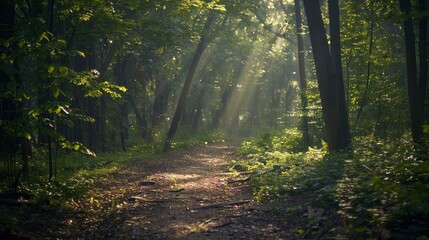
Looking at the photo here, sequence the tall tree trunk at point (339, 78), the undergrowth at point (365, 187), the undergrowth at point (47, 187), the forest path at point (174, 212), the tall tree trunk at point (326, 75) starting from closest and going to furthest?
the undergrowth at point (365, 187) < the undergrowth at point (47, 187) < the forest path at point (174, 212) < the tall tree trunk at point (326, 75) < the tall tree trunk at point (339, 78)

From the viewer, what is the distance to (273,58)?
49875mm

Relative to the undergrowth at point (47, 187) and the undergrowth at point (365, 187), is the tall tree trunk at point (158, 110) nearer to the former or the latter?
the undergrowth at point (47, 187)

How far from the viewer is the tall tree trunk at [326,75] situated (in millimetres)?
11883

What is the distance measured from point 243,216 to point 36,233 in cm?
367

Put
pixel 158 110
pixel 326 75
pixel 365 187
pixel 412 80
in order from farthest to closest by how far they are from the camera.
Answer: pixel 158 110, pixel 326 75, pixel 412 80, pixel 365 187

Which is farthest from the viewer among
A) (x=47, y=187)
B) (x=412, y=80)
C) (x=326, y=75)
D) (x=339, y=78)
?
(x=339, y=78)

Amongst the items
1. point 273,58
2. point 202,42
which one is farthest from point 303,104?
point 273,58

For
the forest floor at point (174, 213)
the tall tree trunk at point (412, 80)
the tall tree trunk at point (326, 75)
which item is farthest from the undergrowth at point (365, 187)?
the tall tree trunk at point (326, 75)

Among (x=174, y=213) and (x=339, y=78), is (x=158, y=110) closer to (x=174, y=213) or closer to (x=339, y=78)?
(x=339, y=78)

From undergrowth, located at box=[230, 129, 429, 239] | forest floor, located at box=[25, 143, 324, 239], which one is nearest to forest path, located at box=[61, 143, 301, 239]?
forest floor, located at box=[25, 143, 324, 239]

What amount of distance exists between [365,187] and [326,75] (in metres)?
6.36

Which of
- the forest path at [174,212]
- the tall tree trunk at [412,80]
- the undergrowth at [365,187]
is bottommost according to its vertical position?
the forest path at [174,212]

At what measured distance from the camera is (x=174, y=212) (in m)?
8.19

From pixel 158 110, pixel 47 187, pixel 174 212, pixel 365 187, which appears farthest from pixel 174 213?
pixel 158 110
